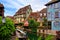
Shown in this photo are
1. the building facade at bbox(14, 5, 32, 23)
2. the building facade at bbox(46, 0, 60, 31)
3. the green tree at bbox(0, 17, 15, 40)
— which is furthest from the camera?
the building facade at bbox(14, 5, 32, 23)

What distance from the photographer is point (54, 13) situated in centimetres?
4941

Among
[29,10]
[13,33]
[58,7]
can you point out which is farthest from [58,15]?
[29,10]

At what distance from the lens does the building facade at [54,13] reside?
47578mm

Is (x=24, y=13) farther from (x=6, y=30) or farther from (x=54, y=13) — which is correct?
A: (x=6, y=30)

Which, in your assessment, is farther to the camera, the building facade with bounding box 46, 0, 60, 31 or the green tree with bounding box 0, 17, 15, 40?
the building facade with bounding box 46, 0, 60, 31

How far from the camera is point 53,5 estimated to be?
162ft

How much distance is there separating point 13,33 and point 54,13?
383 inches

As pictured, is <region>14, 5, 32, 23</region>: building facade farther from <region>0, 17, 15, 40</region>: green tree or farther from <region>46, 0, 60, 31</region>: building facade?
<region>0, 17, 15, 40</region>: green tree

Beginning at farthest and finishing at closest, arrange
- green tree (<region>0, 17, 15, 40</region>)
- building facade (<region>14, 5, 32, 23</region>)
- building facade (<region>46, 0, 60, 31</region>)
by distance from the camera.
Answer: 1. building facade (<region>14, 5, 32, 23</region>)
2. building facade (<region>46, 0, 60, 31</region>)
3. green tree (<region>0, 17, 15, 40</region>)

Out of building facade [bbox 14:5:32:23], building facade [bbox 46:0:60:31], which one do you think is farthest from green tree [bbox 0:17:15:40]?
building facade [bbox 14:5:32:23]

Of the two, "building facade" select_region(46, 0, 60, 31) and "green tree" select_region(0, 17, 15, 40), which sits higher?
"building facade" select_region(46, 0, 60, 31)

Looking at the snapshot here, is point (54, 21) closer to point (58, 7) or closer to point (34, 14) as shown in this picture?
point (58, 7)

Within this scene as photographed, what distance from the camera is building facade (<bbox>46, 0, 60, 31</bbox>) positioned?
1873 inches

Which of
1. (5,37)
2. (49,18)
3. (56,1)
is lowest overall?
(5,37)
